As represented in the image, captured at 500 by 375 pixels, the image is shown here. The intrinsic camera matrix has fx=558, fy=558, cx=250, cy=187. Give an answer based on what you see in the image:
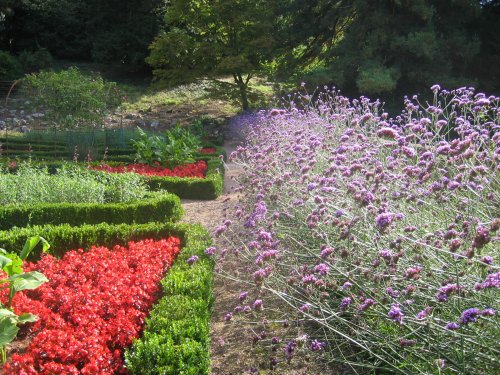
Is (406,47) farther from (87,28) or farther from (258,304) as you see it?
(87,28)

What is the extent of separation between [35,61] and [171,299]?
22749 millimetres

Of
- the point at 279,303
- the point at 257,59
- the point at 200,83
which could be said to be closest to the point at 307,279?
the point at 279,303

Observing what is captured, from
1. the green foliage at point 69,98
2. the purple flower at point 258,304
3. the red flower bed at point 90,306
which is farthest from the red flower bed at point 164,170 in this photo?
the purple flower at point 258,304

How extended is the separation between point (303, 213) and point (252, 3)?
16447mm

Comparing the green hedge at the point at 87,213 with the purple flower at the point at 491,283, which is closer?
the purple flower at the point at 491,283

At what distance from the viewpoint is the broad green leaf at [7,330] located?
3.14m

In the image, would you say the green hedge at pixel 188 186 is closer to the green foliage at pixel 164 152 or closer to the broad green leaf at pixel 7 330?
the green foliage at pixel 164 152

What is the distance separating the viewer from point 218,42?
64.7ft

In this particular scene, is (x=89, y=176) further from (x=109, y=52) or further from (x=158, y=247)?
(x=109, y=52)

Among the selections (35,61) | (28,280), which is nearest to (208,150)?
(28,280)

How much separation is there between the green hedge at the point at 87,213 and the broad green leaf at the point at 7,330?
3446 mm

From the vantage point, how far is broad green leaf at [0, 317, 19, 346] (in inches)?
124

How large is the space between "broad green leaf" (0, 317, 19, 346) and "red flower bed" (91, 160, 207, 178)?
6836mm

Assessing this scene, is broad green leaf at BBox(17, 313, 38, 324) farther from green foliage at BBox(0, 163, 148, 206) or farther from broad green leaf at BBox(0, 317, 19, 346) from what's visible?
green foliage at BBox(0, 163, 148, 206)
